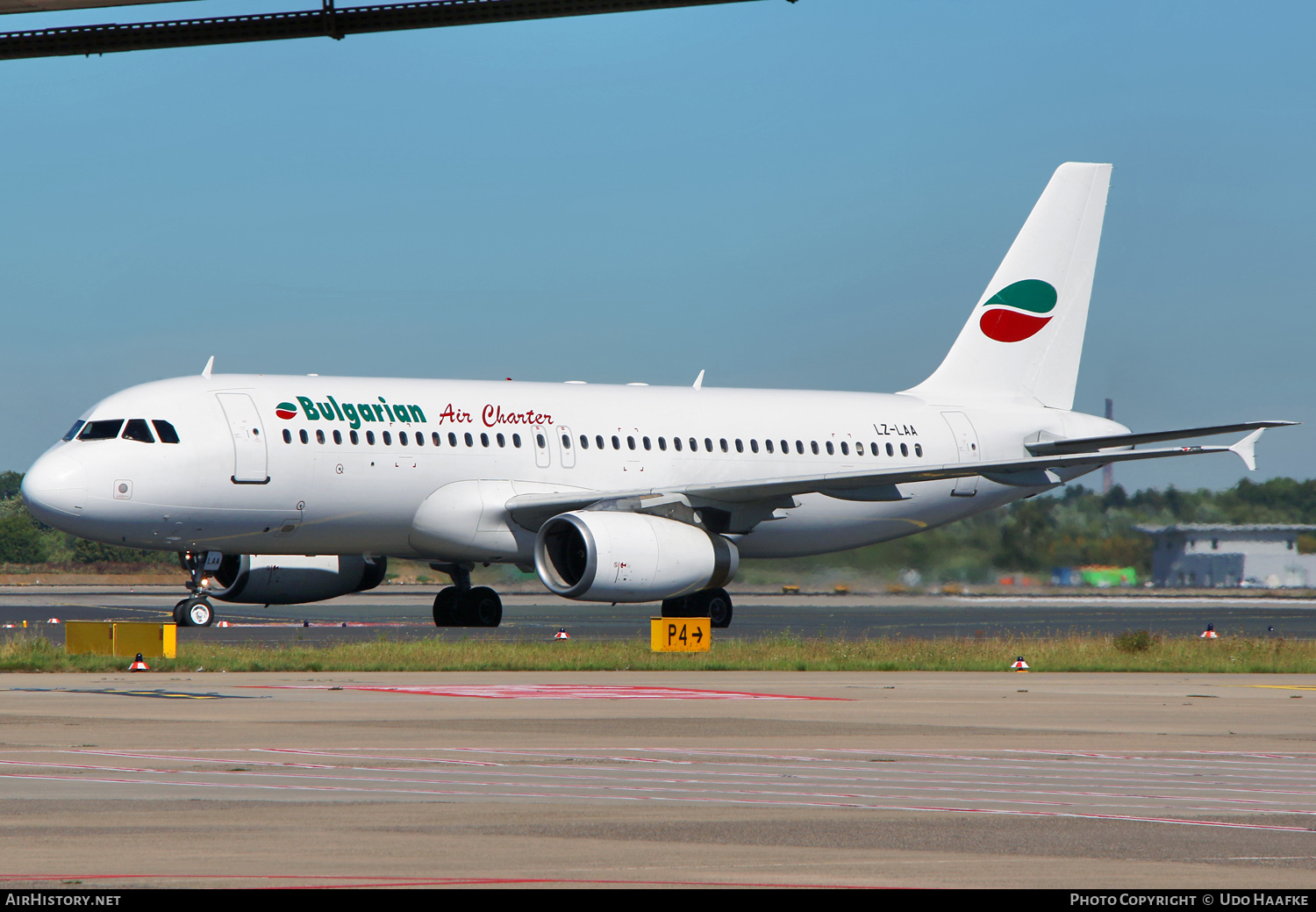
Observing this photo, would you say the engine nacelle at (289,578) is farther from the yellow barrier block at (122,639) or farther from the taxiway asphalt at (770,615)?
the yellow barrier block at (122,639)

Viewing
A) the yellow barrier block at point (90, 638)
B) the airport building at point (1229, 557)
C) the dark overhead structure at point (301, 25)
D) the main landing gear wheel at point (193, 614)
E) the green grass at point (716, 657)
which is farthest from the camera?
the airport building at point (1229, 557)

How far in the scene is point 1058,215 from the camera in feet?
128

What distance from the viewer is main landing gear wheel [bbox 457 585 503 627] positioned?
3291 cm

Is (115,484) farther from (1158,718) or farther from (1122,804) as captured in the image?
(1122,804)

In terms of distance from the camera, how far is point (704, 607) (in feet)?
105

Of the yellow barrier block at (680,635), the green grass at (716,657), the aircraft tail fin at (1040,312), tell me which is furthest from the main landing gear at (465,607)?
the aircraft tail fin at (1040,312)

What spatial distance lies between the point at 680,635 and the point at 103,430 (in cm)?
983

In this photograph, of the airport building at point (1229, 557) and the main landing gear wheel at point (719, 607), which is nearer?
the main landing gear wheel at point (719, 607)

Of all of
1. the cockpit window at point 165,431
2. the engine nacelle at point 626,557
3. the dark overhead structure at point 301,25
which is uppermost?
the dark overhead structure at point 301,25

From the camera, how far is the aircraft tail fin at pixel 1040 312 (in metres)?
38.1

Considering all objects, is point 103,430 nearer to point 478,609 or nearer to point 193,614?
point 193,614

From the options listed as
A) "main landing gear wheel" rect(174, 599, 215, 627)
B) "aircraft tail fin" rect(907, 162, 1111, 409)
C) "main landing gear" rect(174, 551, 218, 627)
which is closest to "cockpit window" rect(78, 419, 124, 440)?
"main landing gear" rect(174, 551, 218, 627)

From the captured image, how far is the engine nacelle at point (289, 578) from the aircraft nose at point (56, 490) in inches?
170
